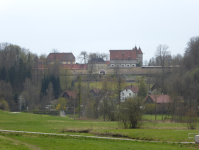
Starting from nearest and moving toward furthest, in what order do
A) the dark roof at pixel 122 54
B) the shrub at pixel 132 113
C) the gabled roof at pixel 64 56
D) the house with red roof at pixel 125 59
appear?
the shrub at pixel 132 113
the house with red roof at pixel 125 59
the dark roof at pixel 122 54
the gabled roof at pixel 64 56

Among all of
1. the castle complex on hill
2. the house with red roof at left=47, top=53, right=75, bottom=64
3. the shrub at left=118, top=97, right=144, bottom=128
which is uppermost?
the house with red roof at left=47, top=53, right=75, bottom=64

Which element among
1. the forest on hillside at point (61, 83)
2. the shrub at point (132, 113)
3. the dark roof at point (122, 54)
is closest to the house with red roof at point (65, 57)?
the dark roof at point (122, 54)

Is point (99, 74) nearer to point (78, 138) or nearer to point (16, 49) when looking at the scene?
point (16, 49)

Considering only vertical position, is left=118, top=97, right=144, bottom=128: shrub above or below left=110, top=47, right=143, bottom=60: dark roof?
below

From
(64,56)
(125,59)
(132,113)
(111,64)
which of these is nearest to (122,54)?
(125,59)

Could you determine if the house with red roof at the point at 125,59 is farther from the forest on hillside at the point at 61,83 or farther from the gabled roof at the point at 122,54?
the forest on hillside at the point at 61,83

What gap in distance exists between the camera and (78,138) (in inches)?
660

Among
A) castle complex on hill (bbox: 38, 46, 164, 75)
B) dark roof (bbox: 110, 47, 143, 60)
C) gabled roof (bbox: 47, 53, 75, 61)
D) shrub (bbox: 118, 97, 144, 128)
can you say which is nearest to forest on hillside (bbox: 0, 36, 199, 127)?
castle complex on hill (bbox: 38, 46, 164, 75)

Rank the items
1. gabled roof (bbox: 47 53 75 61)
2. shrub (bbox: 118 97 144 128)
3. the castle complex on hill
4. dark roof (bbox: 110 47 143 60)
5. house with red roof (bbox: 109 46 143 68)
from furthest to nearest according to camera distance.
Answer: gabled roof (bbox: 47 53 75 61)
dark roof (bbox: 110 47 143 60)
house with red roof (bbox: 109 46 143 68)
the castle complex on hill
shrub (bbox: 118 97 144 128)

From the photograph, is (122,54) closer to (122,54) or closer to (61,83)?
(122,54)

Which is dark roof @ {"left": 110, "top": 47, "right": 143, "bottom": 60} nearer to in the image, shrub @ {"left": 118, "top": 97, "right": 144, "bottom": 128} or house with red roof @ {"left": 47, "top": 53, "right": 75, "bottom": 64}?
house with red roof @ {"left": 47, "top": 53, "right": 75, "bottom": 64}

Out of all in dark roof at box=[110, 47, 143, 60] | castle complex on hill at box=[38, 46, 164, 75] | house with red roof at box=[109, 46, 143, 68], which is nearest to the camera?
castle complex on hill at box=[38, 46, 164, 75]

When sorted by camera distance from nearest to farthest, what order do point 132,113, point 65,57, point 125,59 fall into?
point 132,113
point 125,59
point 65,57

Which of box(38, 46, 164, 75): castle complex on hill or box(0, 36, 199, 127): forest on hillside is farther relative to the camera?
box(38, 46, 164, 75): castle complex on hill
